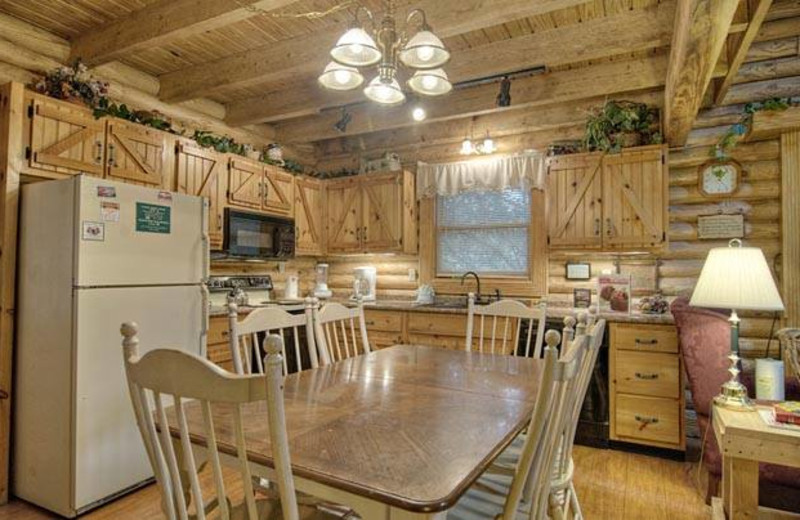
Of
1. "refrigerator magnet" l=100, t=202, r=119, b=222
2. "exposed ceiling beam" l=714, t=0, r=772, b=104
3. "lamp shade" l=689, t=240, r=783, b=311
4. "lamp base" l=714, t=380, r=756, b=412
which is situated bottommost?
"lamp base" l=714, t=380, r=756, b=412

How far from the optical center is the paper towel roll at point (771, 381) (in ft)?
7.29

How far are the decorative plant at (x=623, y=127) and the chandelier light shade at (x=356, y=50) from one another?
2.43 m

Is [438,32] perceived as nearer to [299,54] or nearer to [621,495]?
[299,54]

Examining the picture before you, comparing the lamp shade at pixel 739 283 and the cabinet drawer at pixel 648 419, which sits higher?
the lamp shade at pixel 739 283

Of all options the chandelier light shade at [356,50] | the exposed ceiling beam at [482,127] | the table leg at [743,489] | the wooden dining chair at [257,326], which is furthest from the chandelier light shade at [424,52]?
the exposed ceiling beam at [482,127]

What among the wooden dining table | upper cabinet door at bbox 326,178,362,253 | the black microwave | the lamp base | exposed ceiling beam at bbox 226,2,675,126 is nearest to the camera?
the wooden dining table

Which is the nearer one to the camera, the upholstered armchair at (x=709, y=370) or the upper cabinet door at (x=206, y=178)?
the upholstered armchair at (x=709, y=370)

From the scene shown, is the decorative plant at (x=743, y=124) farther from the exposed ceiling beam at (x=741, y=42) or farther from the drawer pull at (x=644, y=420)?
the drawer pull at (x=644, y=420)

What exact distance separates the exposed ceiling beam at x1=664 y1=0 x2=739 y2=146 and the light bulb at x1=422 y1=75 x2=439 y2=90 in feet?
3.38

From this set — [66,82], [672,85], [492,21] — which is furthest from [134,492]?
[672,85]

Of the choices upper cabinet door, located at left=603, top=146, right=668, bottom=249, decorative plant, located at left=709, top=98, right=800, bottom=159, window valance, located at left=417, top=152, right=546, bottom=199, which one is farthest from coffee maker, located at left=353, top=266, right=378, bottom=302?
decorative plant, located at left=709, top=98, right=800, bottom=159

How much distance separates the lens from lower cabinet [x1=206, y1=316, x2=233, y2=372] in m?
3.25

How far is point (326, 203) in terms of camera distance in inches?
189

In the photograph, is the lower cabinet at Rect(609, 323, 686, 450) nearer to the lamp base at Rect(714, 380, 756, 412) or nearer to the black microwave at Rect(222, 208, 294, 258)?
the lamp base at Rect(714, 380, 756, 412)
